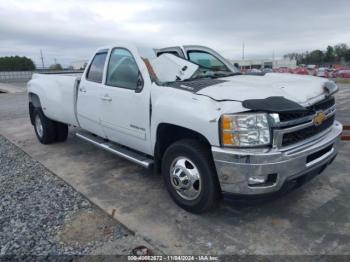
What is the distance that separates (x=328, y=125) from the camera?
144 inches

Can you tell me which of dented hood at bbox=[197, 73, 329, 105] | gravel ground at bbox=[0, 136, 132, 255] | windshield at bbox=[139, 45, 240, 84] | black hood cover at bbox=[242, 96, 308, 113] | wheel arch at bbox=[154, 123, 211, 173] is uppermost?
windshield at bbox=[139, 45, 240, 84]

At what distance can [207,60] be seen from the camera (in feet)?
16.1

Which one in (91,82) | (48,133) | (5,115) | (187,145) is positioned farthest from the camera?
(5,115)

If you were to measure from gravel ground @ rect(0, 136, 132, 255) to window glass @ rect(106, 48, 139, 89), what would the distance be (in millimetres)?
1541

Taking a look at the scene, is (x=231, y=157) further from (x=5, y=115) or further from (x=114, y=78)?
(x=5, y=115)

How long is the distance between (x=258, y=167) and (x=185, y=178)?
85cm

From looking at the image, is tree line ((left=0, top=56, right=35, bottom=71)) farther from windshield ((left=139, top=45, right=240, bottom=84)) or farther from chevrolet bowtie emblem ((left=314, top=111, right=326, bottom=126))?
chevrolet bowtie emblem ((left=314, top=111, right=326, bottom=126))

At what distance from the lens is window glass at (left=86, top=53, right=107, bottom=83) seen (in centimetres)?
478

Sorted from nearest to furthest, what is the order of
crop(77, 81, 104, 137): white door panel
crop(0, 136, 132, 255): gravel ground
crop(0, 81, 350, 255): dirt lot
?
crop(0, 81, 350, 255): dirt lot
crop(0, 136, 132, 255): gravel ground
crop(77, 81, 104, 137): white door panel

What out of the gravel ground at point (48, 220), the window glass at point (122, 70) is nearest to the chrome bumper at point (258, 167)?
the gravel ground at point (48, 220)

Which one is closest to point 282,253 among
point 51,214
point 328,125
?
point 328,125

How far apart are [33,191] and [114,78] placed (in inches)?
72.7

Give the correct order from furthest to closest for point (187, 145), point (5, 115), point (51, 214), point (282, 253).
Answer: point (5, 115)
point (51, 214)
point (187, 145)
point (282, 253)

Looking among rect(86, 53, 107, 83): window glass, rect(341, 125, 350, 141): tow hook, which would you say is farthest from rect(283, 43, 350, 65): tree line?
rect(86, 53, 107, 83): window glass
